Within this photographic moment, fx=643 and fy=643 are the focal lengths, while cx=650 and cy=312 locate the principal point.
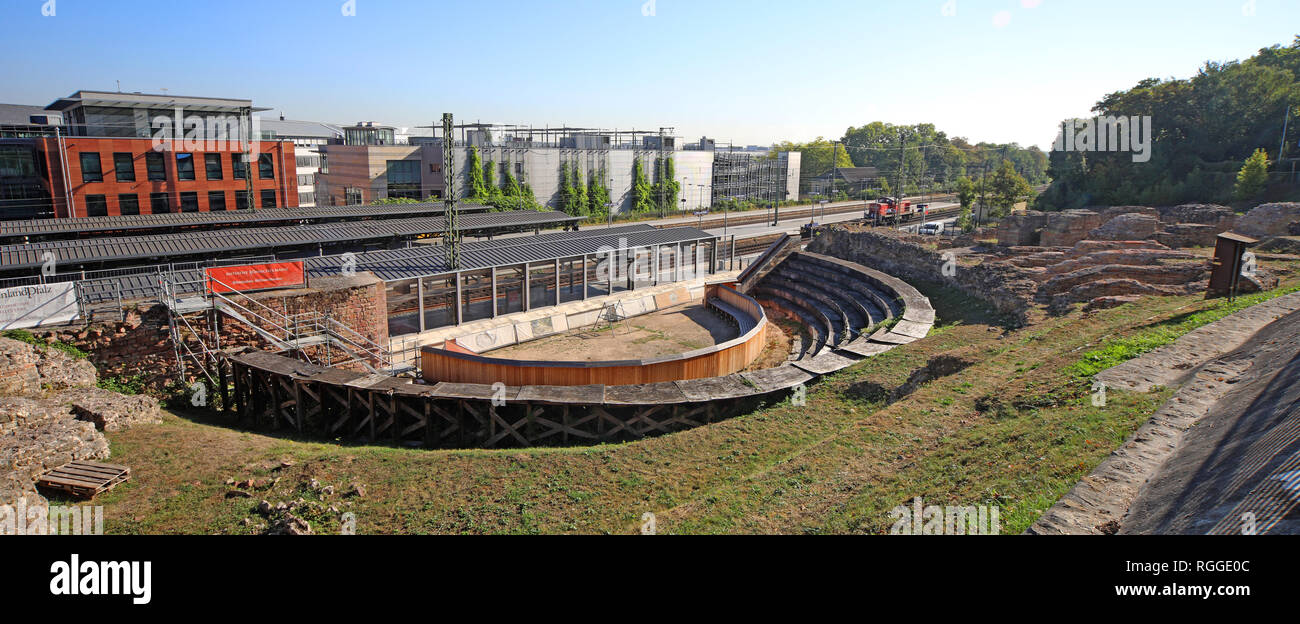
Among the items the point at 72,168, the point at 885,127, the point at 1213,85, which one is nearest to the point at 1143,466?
the point at 72,168

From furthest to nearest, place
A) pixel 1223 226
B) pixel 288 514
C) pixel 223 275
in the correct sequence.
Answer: pixel 1223 226 → pixel 223 275 → pixel 288 514

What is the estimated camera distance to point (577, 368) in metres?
19.2

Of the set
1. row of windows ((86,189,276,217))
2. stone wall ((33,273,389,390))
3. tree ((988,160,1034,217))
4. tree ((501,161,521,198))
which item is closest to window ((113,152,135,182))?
row of windows ((86,189,276,217))

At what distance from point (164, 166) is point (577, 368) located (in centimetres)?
3728

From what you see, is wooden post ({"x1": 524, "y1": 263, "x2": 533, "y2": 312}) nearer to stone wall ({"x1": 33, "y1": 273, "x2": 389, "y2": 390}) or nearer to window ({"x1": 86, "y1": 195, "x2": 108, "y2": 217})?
stone wall ({"x1": 33, "y1": 273, "x2": 389, "y2": 390})

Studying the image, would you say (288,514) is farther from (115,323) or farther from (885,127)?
(885,127)

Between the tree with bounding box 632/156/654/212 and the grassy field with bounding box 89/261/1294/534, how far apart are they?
56.7 meters

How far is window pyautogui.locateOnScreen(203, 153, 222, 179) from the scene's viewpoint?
42719 mm

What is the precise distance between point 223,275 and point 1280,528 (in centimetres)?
2294

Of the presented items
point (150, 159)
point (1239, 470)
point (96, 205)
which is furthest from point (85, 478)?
point (150, 159)

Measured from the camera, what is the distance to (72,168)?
37375mm

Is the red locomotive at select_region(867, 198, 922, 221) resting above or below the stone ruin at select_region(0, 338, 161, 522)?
above

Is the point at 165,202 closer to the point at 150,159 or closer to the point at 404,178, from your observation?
the point at 150,159

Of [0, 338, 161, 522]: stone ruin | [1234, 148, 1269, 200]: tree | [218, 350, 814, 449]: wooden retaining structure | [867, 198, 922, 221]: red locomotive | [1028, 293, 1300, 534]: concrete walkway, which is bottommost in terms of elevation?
[218, 350, 814, 449]: wooden retaining structure
